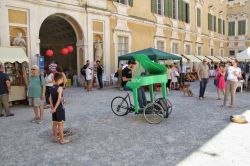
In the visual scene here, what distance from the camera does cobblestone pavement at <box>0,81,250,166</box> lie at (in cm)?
457

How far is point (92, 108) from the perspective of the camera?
905cm

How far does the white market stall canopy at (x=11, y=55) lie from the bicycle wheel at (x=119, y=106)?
363cm

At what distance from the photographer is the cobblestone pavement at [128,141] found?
457 cm

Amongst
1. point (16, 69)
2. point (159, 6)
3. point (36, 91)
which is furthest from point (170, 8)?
point (36, 91)

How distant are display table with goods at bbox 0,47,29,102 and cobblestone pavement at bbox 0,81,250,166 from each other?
122 cm

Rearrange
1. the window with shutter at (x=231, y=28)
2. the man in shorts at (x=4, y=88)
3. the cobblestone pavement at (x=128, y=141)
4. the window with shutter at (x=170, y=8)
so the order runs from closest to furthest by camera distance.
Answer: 1. the cobblestone pavement at (x=128, y=141)
2. the man in shorts at (x=4, y=88)
3. the window with shutter at (x=170, y=8)
4. the window with shutter at (x=231, y=28)

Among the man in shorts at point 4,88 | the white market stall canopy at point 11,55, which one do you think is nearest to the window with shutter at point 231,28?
the white market stall canopy at point 11,55

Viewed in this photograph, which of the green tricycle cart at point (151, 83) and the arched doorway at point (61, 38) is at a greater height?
the arched doorway at point (61, 38)

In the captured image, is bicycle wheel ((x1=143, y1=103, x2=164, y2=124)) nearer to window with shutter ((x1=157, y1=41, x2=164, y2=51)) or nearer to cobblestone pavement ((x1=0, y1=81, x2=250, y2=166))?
cobblestone pavement ((x1=0, y1=81, x2=250, y2=166))

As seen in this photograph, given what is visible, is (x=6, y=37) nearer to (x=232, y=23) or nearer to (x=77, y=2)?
(x=77, y=2)

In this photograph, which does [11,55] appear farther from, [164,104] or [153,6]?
[153,6]

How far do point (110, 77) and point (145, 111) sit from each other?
9368 millimetres

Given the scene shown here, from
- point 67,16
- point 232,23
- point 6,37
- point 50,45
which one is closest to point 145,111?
point 6,37

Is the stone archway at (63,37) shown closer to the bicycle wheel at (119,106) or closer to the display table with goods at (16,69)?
the display table with goods at (16,69)
